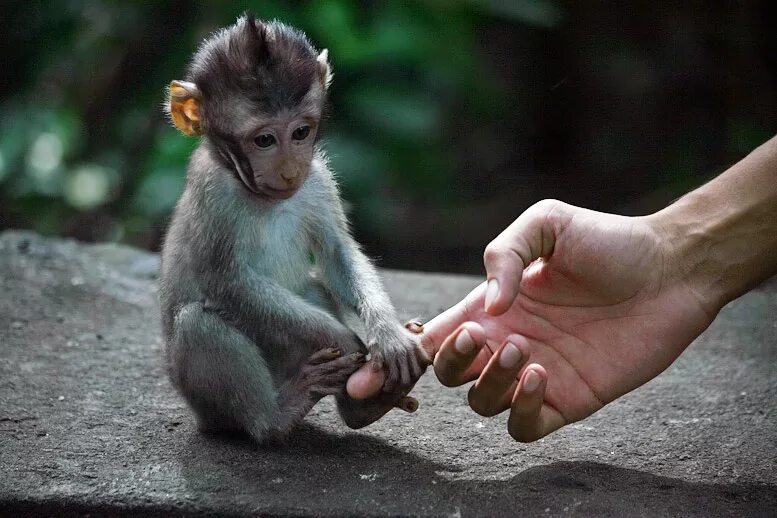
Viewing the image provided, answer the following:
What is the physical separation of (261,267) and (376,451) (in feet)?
3.10

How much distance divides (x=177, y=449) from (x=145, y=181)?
5068 mm

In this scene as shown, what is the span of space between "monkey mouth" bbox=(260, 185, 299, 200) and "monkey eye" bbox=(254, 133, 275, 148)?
174 millimetres

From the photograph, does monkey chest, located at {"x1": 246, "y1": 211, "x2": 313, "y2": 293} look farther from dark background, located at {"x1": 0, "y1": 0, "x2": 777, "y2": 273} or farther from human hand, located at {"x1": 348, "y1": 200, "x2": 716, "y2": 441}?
dark background, located at {"x1": 0, "y1": 0, "x2": 777, "y2": 273}

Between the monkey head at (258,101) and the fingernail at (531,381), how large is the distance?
4.24ft

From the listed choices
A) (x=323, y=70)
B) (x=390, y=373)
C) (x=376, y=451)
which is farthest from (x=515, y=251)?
(x=323, y=70)

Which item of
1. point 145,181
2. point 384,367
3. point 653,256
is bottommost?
point 145,181

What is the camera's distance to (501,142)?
1137 centimetres

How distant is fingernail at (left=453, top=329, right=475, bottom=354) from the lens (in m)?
3.45

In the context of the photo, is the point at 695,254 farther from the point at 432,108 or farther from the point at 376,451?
the point at 432,108

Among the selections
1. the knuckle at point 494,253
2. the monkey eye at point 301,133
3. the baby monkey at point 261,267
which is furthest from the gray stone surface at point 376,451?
the monkey eye at point 301,133

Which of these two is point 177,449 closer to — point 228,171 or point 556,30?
point 228,171

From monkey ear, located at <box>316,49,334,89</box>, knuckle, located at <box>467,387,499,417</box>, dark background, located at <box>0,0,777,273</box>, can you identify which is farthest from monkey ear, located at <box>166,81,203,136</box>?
dark background, located at <box>0,0,777,273</box>

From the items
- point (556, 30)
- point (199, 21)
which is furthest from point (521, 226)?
point (556, 30)

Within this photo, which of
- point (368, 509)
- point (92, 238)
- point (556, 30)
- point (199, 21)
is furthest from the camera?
point (556, 30)
